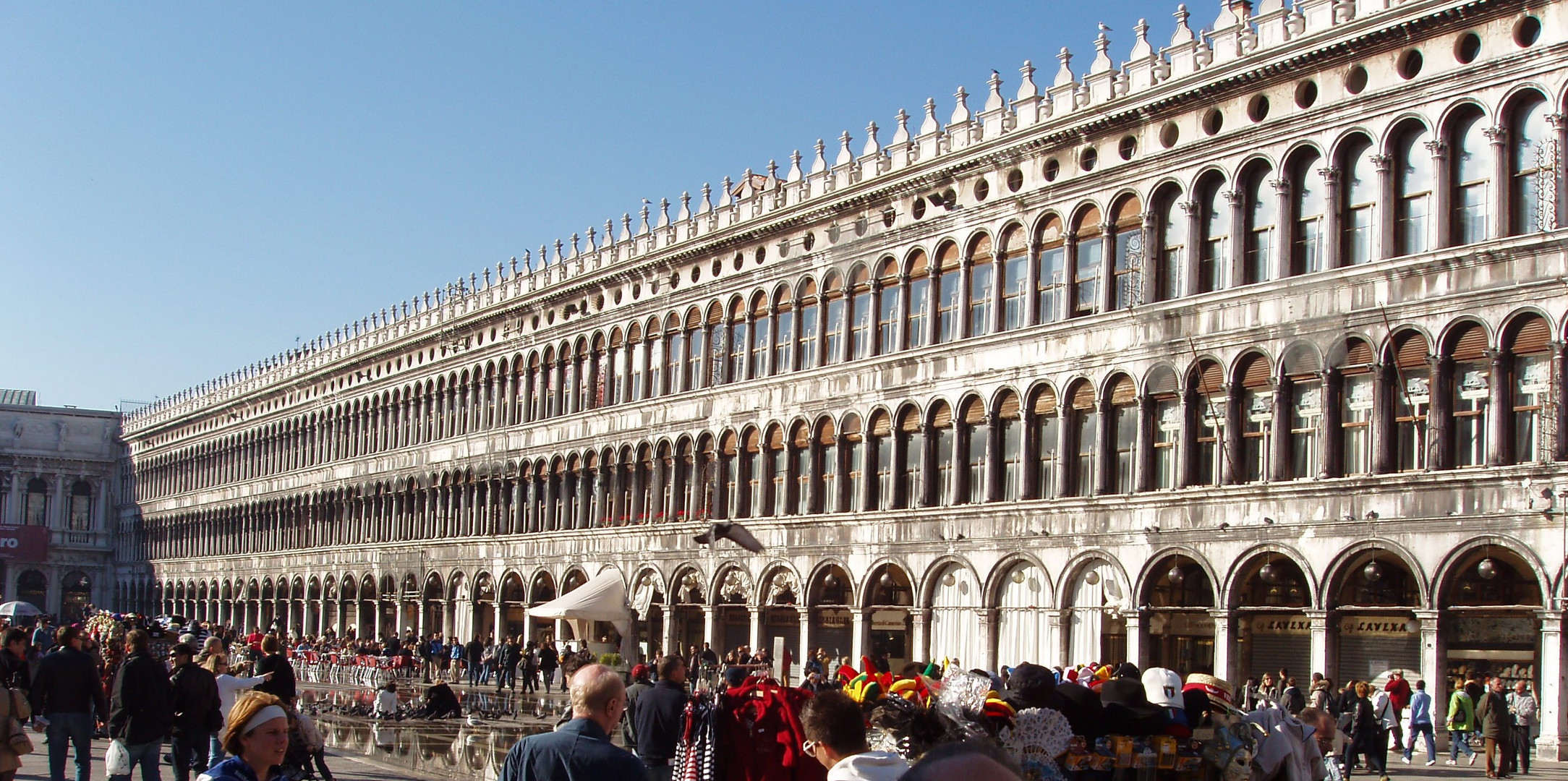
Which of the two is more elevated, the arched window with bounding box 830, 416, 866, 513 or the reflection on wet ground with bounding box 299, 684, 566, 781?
the arched window with bounding box 830, 416, 866, 513

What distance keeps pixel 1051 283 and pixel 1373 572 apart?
30.0 feet

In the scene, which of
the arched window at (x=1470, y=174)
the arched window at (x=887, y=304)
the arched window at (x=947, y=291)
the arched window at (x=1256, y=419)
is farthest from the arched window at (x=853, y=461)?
the arched window at (x=1470, y=174)

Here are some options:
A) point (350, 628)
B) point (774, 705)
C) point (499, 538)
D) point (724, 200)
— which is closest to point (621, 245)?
point (724, 200)

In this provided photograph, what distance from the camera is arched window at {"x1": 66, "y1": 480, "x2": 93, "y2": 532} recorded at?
319 feet

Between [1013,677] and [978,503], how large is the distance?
2536cm

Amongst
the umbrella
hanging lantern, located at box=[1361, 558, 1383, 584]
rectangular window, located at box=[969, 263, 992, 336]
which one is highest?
rectangular window, located at box=[969, 263, 992, 336]

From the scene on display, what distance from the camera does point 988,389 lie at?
34312 millimetres

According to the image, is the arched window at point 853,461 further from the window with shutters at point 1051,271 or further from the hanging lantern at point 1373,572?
the hanging lantern at point 1373,572

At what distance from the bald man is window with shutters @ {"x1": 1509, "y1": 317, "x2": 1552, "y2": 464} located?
2075 centimetres

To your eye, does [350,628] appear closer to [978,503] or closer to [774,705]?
[978,503]

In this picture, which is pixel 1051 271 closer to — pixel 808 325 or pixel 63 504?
pixel 808 325

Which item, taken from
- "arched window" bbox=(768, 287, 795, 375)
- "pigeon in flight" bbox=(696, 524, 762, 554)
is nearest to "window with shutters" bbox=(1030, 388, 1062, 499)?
"pigeon in flight" bbox=(696, 524, 762, 554)

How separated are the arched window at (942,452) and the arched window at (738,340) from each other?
24.8 ft

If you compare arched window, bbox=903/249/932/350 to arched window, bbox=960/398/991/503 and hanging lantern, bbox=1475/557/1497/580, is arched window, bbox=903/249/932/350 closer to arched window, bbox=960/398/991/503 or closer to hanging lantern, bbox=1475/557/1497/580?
arched window, bbox=960/398/991/503
